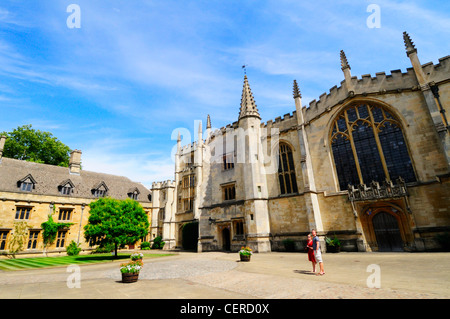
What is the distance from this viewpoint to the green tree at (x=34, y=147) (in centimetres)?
3597

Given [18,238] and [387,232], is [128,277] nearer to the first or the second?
[387,232]

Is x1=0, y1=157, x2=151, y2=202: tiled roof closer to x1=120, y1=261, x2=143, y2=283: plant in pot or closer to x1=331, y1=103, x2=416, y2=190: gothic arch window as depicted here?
x1=120, y1=261, x2=143, y2=283: plant in pot

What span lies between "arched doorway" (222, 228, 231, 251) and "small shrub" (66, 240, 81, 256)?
2091 cm

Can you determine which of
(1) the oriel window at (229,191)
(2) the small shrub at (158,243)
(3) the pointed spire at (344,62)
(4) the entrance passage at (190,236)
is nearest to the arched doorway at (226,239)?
(1) the oriel window at (229,191)

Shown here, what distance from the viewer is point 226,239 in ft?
86.4

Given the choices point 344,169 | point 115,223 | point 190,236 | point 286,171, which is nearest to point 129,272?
point 115,223

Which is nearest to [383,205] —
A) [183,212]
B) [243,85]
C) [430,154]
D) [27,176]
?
[430,154]

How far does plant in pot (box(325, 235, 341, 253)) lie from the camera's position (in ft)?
59.5

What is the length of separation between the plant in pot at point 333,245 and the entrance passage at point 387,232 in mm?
2990

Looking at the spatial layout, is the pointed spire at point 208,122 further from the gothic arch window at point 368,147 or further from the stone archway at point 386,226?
the stone archway at point 386,226

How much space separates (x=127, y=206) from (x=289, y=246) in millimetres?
16841

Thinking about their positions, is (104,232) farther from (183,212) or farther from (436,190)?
(436,190)

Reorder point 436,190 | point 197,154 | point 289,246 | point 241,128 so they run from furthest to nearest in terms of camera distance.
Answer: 1. point 197,154
2. point 241,128
3. point 289,246
4. point 436,190
